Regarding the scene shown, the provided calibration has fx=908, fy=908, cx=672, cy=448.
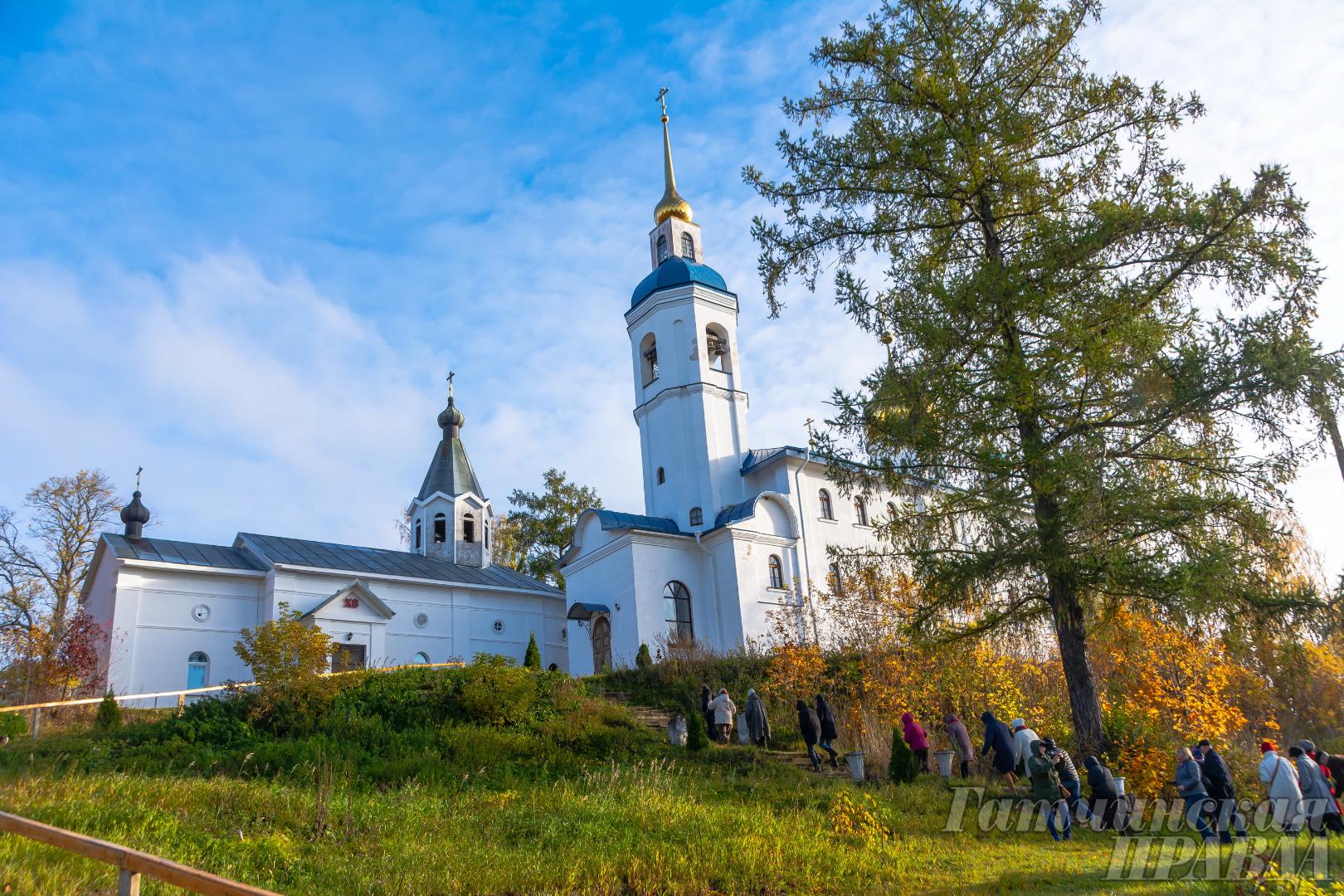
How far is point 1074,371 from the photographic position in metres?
10.4

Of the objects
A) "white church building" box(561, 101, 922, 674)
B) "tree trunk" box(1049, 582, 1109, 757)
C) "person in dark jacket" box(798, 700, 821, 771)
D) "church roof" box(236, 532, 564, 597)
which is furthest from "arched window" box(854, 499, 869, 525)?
"tree trunk" box(1049, 582, 1109, 757)

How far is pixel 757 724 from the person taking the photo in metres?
14.9

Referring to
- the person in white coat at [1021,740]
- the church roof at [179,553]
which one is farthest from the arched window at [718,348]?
the person in white coat at [1021,740]

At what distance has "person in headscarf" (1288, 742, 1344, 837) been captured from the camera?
33.8 feet

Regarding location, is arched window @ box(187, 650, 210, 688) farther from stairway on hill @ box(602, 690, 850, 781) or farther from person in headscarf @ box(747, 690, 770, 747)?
person in headscarf @ box(747, 690, 770, 747)

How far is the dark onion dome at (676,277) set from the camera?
2911cm

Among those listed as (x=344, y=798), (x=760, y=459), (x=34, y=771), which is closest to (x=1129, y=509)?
(x=344, y=798)

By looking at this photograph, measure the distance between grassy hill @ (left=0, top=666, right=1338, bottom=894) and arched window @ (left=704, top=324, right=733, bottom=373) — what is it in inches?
646

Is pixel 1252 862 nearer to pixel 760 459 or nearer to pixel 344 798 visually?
pixel 344 798

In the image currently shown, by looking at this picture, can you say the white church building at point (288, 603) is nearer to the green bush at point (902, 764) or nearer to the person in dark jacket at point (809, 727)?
the person in dark jacket at point (809, 727)

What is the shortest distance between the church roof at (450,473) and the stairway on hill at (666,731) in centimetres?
1656

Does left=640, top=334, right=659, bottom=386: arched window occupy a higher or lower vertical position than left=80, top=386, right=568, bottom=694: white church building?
higher

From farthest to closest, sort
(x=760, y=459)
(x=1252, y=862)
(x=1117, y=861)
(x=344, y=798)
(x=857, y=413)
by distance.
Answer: (x=760, y=459) → (x=857, y=413) → (x=344, y=798) → (x=1117, y=861) → (x=1252, y=862)

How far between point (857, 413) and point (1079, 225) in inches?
129
